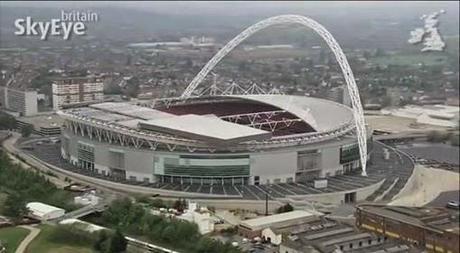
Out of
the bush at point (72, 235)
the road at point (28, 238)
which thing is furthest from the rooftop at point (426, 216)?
Result: the road at point (28, 238)

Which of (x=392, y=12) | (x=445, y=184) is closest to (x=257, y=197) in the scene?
(x=445, y=184)

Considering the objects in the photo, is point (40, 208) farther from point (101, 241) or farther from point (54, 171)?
point (54, 171)

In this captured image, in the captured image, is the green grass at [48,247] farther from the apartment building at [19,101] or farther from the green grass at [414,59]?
the apartment building at [19,101]

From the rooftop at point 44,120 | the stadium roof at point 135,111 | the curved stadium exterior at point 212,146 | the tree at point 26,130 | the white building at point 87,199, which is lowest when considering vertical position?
the white building at point 87,199

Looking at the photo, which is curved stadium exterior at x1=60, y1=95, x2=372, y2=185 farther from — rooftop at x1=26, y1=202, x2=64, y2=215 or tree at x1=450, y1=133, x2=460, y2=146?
tree at x1=450, y1=133, x2=460, y2=146

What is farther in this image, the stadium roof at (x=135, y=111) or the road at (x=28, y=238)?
the stadium roof at (x=135, y=111)

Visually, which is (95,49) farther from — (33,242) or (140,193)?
(33,242)
